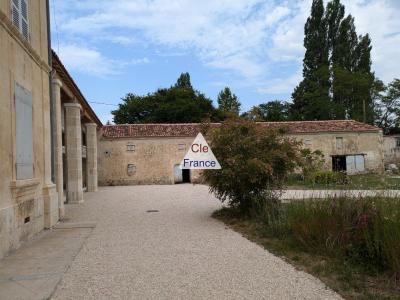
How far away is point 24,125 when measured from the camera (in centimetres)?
887

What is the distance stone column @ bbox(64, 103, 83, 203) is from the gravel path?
28.2 feet

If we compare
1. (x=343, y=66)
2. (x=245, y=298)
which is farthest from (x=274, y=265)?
(x=343, y=66)

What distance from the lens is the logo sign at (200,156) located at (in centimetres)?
1016

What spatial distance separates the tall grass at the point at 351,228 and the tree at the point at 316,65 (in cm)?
3988

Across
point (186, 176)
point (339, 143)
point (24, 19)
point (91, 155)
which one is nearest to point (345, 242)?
point (24, 19)

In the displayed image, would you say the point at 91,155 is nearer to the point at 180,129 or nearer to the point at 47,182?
the point at 180,129

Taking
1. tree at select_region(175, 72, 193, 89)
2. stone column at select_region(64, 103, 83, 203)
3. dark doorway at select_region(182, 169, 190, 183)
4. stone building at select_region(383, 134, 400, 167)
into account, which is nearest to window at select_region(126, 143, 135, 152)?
dark doorway at select_region(182, 169, 190, 183)

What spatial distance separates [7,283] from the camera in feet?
18.0

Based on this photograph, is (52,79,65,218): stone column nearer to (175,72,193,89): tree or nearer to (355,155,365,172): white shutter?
(355,155,365,172): white shutter

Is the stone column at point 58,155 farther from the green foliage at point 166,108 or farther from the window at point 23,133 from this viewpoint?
the green foliage at point 166,108

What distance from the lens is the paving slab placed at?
5141 millimetres

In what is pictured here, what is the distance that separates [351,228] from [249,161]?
14.8 feet

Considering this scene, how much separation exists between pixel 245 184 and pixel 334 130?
26750 millimetres

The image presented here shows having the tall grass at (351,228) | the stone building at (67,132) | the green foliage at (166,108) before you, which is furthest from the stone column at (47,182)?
the green foliage at (166,108)
